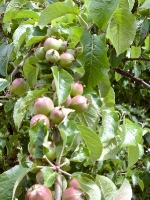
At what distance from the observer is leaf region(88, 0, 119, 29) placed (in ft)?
2.30

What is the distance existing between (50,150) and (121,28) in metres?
0.37

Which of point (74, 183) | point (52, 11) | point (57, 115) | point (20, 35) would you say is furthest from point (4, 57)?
point (74, 183)

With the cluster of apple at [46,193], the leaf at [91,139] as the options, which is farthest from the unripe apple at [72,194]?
the leaf at [91,139]

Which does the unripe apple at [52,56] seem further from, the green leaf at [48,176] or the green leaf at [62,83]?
the green leaf at [48,176]

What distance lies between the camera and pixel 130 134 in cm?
75

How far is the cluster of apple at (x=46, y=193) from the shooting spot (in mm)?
526

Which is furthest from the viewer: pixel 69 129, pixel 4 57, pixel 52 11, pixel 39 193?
pixel 4 57

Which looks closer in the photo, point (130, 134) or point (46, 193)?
point (46, 193)

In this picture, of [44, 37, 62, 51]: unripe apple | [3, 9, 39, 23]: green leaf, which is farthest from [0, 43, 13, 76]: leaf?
[44, 37, 62, 51]: unripe apple

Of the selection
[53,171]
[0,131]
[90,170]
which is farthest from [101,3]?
[0,131]

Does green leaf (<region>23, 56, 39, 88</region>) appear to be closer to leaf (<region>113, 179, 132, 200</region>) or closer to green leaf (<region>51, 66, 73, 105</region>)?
green leaf (<region>51, 66, 73, 105</region>)

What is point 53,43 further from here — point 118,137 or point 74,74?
point 118,137

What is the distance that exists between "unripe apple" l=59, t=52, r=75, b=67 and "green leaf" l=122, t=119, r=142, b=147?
18cm

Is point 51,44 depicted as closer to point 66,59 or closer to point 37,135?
point 66,59
